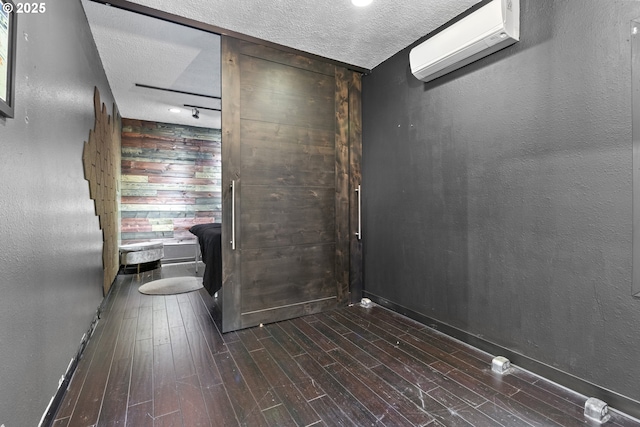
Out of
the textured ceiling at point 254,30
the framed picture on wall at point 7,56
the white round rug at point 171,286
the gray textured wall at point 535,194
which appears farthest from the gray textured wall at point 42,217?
the gray textured wall at point 535,194

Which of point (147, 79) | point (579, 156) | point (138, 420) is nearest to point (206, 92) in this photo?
point (147, 79)

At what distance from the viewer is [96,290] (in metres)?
2.77

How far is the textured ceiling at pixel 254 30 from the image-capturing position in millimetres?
2260

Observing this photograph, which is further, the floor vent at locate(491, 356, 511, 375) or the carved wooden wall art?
the carved wooden wall art

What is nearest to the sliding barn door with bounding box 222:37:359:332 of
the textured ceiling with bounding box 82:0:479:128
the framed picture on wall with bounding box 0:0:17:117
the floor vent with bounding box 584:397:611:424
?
the textured ceiling with bounding box 82:0:479:128

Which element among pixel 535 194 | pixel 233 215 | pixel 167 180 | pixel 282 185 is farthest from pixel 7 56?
pixel 167 180

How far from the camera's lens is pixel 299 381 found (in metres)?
1.86

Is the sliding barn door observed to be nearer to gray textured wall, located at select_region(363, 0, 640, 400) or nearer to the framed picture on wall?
gray textured wall, located at select_region(363, 0, 640, 400)

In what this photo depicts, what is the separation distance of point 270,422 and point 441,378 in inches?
42.6

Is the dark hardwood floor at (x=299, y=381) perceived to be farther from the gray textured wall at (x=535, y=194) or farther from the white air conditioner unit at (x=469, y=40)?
the white air conditioner unit at (x=469, y=40)

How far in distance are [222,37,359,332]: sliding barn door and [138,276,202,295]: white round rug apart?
156cm

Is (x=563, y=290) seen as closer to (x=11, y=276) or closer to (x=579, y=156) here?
(x=579, y=156)

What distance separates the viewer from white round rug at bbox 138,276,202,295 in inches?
148

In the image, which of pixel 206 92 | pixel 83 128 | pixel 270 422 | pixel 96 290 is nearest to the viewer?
pixel 270 422
